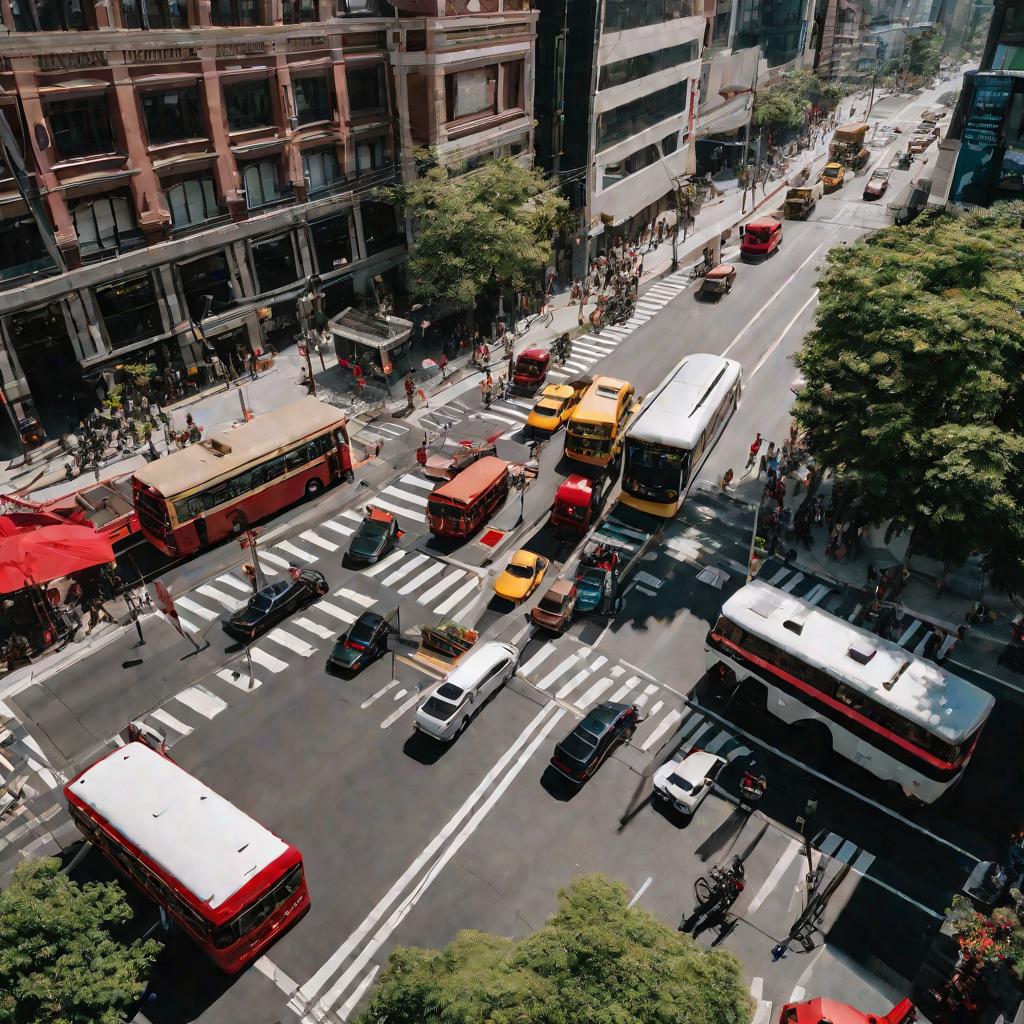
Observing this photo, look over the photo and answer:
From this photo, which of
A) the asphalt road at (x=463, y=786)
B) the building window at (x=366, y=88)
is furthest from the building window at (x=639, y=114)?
the asphalt road at (x=463, y=786)

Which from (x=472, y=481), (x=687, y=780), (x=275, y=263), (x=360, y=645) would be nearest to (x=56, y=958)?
(x=360, y=645)

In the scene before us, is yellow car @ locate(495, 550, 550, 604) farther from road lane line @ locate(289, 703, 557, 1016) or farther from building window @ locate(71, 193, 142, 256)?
building window @ locate(71, 193, 142, 256)

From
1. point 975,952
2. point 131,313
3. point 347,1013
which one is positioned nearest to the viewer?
point 975,952

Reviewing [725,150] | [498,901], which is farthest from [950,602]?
[725,150]

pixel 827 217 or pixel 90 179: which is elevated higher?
pixel 90 179

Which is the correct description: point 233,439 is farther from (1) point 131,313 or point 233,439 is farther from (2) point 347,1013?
(2) point 347,1013

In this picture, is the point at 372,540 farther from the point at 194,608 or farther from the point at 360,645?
the point at 194,608
